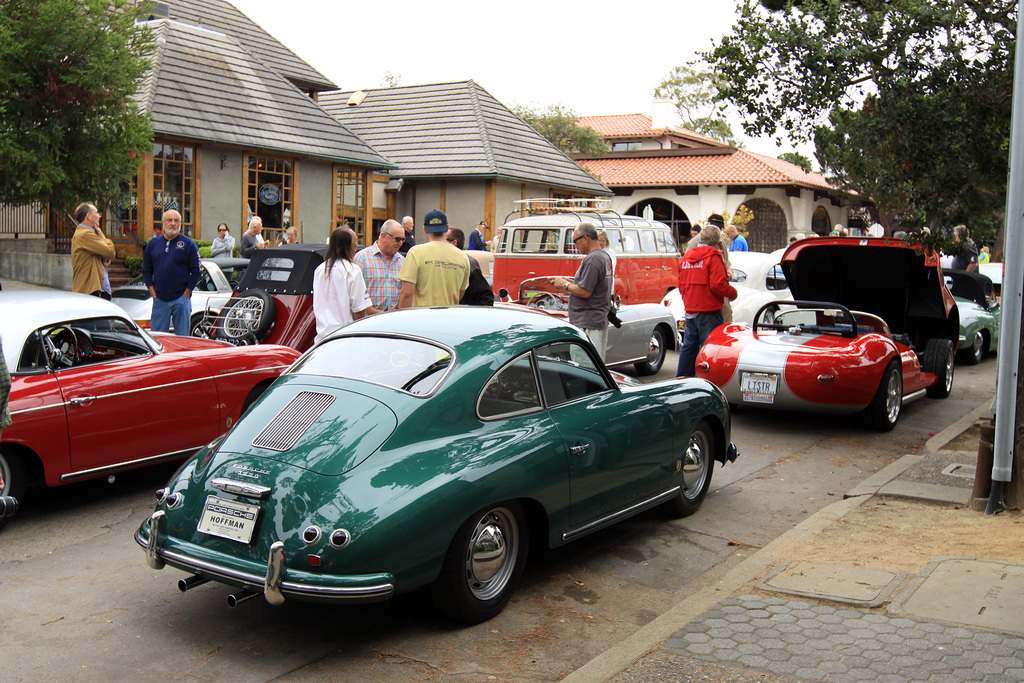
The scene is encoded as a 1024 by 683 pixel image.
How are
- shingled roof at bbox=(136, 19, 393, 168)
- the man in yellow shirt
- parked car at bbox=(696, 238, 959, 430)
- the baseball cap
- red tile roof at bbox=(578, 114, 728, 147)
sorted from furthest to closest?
red tile roof at bbox=(578, 114, 728, 147) → shingled roof at bbox=(136, 19, 393, 168) → parked car at bbox=(696, 238, 959, 430) → the baseball cap → the man in yellow shirt

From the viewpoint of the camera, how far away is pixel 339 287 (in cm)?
788

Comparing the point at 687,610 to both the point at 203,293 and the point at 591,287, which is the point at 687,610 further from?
the point at 203,293

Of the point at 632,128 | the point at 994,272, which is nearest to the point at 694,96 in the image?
the point at 632,128

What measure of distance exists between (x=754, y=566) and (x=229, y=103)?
1906 cm

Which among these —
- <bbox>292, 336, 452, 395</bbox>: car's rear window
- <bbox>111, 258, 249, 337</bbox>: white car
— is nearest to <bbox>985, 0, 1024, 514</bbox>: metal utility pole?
<bbox>292, 336, 452, 395</bbox>: car's rear window

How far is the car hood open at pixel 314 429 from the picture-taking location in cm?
419

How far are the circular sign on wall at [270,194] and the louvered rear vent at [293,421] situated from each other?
58.4 feet

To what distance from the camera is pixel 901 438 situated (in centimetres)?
880

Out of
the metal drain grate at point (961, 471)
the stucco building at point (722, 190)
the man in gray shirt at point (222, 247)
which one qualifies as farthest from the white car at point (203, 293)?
the stucco building at point (722, 190)

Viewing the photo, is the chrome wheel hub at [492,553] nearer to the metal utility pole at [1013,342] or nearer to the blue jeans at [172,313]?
the metal utility pole at [1013,342]

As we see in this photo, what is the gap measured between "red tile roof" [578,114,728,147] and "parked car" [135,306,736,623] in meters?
41.9

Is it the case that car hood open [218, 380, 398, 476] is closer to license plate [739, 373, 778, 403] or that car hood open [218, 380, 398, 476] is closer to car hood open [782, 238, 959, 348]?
license plate [739, 373, 778, 403]

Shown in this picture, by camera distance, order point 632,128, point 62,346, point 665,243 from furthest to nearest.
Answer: point 632,128, point 665,243, point 62,346

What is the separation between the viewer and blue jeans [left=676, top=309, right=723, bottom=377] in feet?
32.6
